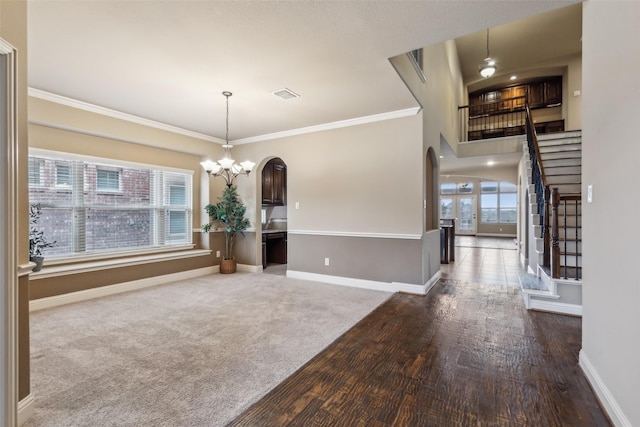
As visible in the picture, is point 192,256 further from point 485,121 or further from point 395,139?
point 485,121

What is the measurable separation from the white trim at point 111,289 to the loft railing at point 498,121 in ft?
27.1

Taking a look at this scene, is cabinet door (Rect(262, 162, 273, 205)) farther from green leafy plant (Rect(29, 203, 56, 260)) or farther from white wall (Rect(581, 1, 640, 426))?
white wall (Rect(581, 1, 640, 426))

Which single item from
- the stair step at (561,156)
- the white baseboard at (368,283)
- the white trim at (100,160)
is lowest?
the white baseboard at (368,283)

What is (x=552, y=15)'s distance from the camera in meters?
7.03

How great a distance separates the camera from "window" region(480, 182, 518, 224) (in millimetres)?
13617

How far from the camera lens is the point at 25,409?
1686 millimetres

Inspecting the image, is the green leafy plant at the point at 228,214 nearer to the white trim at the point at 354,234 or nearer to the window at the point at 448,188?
the white trim at the point at 354,234

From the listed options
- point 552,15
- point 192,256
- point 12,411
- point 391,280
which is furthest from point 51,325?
point 552,15

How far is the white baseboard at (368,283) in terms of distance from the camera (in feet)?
14.2

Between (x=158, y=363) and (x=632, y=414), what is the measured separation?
2967mm

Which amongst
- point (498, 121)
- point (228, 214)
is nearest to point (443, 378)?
point (228, 214)

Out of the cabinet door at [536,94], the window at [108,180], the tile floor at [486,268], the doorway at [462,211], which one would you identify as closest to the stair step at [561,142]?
the tile floor at [486,268]

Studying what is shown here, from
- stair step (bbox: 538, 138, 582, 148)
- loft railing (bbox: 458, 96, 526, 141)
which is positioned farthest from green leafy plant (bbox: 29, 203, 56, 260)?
loft railing (bbox: 458, 96, 526, 141)

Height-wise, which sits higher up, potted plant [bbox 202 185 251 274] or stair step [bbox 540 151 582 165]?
stair step [bbox 540 151 582 165]
